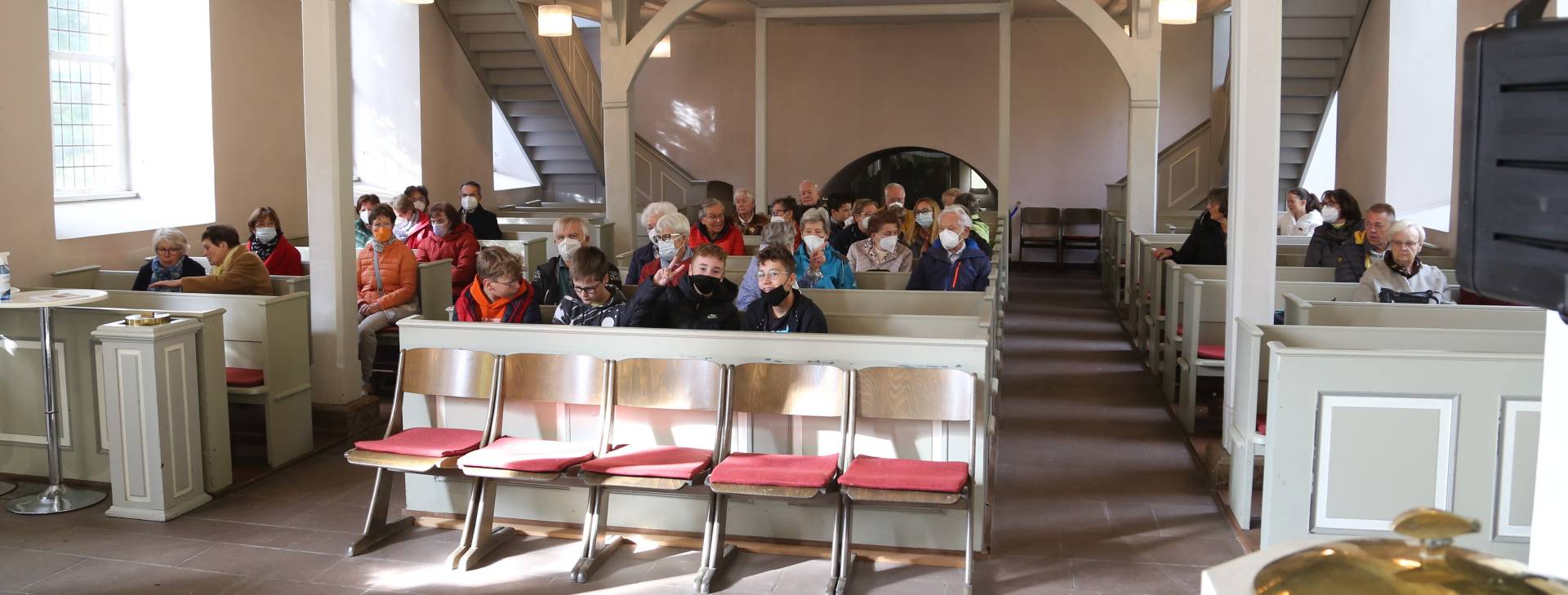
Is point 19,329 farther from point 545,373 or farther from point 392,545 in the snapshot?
point 545,373

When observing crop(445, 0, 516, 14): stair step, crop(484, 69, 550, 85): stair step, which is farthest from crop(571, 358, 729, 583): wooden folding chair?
crop(484, 69, 550, 85): stair step

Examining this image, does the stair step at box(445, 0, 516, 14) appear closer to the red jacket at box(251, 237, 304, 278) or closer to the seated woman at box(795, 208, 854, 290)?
the red jacket at box(251, 237, 304, 278)

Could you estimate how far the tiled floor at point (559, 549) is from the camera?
4273 mm

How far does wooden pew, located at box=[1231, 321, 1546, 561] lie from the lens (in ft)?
12.7

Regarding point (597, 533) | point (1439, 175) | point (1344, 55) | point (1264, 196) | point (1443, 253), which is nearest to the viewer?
point (597, 533)

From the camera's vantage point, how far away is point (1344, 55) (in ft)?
41.7

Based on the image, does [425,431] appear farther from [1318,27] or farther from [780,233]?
[1318,27]

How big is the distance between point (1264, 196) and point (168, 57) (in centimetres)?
788

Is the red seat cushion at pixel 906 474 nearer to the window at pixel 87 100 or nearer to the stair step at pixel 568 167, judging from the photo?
the window at pixel 87 100

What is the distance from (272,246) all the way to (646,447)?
4.54 metres

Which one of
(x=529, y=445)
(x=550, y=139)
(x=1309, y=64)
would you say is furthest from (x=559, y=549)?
(x=550, y=139)

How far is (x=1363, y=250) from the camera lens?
693 cm

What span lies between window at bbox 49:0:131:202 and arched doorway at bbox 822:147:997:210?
10.3 meters

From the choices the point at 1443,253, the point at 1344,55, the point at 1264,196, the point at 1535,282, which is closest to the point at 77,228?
the point at 1264,196
